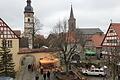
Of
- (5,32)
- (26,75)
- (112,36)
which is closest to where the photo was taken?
(26,75)

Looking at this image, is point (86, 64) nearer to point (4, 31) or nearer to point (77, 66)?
point (77, 66)

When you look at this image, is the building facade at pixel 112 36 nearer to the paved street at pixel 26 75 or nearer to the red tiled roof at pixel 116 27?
the red tiled roof at pixel 116 27

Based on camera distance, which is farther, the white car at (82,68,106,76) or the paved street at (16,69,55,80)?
the white car at (82,68,106,76)

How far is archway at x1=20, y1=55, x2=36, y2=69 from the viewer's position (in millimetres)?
46844

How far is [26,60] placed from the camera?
155 ft

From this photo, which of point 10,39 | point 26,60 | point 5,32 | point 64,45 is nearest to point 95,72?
point 64,45

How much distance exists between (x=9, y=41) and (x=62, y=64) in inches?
369

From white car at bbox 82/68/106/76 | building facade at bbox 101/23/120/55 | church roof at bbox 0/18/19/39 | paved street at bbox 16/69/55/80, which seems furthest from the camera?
building facade at bbox 101/23/120/55

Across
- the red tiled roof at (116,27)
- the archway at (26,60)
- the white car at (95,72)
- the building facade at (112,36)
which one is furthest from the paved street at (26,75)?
the red tiled roof at (116,27)

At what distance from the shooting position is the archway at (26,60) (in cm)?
4684

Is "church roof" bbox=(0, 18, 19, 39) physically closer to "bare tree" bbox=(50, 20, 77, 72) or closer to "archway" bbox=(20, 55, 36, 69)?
"archway" bbox=(20, 55, 36, 69)

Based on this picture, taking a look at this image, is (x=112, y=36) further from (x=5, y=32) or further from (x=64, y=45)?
(x=5, y=32)

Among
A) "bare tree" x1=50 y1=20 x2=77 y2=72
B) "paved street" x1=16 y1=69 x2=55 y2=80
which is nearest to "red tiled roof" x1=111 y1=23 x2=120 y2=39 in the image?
"bare tree" x1=50 y1=20 x2=77 y2=72

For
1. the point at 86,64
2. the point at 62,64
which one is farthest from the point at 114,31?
the point at 62,64
